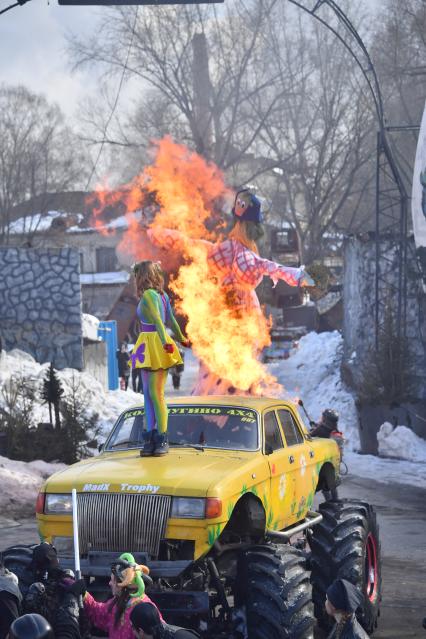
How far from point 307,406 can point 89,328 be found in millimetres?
6449

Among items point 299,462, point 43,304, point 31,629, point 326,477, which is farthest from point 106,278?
point 31,629

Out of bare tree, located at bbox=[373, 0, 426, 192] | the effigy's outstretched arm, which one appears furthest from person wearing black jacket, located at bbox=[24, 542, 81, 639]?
bare tree, located at bbox=[373, 0, 426, 192]

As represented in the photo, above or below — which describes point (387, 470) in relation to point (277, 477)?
below

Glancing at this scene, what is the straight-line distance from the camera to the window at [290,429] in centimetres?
985

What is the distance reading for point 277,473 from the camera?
29.6 feet

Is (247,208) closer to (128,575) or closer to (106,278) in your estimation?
(128,575)

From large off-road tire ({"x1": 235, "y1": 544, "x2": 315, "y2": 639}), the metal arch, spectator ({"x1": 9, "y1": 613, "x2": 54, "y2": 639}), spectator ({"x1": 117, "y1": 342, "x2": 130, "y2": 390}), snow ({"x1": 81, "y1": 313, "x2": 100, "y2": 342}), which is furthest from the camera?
spectator ({"x1": 117, "y1": 342, "x2": 130, "y2": 390})

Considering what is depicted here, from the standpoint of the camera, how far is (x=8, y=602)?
21.1ft

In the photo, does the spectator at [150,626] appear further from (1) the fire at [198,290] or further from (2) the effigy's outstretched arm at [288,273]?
(2) the effigy's outstretched arm at [288,273]

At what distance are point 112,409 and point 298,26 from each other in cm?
2213

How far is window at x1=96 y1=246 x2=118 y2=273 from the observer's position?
62.3 metres

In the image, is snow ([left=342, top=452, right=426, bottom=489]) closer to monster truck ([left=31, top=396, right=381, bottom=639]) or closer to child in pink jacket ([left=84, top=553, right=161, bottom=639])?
monster truck ([left=31, top=396, right=381, bottom=639])

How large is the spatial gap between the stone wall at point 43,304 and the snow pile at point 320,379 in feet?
20.9

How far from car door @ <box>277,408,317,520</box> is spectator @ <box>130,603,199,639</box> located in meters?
3.60
